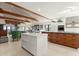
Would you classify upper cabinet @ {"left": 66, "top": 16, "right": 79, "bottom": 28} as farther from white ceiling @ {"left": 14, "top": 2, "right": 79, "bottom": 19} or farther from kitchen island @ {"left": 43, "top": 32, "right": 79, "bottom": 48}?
white ceiling @ {"left": 14, "top": 2, "right": 79, "bottom": 19}

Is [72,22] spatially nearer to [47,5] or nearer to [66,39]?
[66,39]

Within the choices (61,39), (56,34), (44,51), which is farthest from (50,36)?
(44,51)

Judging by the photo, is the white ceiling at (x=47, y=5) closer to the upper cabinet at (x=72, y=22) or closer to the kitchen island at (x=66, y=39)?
the kitchen island at (x=66, y=39)

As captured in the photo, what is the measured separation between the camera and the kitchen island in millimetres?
5919

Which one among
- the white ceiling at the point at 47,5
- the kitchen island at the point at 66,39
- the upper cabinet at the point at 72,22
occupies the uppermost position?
the white ceiling at the point at 47,5

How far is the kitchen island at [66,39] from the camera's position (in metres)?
5.92

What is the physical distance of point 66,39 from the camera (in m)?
6.59

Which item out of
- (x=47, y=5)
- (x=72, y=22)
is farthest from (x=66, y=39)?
(x=72, y=22)

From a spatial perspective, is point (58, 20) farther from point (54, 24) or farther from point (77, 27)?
point (77, 27)

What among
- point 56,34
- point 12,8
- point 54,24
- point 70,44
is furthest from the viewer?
point 54,24

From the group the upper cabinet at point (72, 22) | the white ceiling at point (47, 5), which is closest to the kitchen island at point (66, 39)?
the white ceiling at point (47, 5)

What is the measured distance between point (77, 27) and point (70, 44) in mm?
3052

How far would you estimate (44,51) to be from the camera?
4.52 m

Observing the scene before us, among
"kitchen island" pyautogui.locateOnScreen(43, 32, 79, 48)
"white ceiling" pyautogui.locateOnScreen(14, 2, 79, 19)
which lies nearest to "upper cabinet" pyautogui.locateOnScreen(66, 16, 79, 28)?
"kitchen island" pyautogui.locateOnScreen(43, 32, 79, 48)
